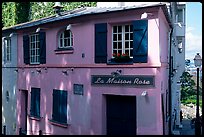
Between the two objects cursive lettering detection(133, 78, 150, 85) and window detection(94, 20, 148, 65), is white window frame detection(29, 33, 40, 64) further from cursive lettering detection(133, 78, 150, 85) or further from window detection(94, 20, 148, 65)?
cursive lettering detection(133, 78, 150, 85)

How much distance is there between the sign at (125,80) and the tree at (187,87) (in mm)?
21842

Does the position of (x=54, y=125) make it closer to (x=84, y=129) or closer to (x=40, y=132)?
(x=40, y=132)

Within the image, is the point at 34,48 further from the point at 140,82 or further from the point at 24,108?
the point at 140,82

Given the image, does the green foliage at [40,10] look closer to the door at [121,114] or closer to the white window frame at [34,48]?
the white window frame at [34,48]

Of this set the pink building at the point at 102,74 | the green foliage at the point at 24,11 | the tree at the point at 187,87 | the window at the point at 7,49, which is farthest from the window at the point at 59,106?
the tree at the point at 187,87

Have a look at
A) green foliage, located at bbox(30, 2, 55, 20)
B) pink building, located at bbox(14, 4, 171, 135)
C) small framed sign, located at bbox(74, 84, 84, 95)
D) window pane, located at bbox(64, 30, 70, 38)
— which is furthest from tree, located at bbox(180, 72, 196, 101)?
small framed sign, located at bbox(74, 84, 84, 95)

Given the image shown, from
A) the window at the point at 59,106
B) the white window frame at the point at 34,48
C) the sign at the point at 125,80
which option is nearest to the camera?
the sign at the point at 125,80

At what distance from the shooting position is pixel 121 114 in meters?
9.77

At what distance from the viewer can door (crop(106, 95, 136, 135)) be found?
31.3 ft

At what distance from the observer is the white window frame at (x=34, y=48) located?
12938mm

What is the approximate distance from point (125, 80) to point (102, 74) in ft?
3.16

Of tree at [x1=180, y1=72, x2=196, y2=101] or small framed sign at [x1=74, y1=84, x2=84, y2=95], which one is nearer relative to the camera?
small framed sign at [x1=74, y1=84, x2=84, y2=95]

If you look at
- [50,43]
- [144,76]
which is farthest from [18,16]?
[144,76]

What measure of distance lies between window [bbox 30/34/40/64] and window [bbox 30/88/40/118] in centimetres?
137
